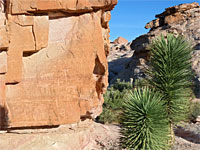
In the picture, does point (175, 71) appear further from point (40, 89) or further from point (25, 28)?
point (25, 28)

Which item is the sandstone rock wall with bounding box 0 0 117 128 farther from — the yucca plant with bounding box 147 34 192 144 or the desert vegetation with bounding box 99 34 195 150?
the yucca plant with bounding box 147 34 192 144

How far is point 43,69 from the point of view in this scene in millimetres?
5480

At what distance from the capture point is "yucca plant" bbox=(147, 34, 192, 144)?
6.21 m

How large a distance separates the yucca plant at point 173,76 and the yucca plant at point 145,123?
501 millimetres

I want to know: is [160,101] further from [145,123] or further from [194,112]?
[194,112]

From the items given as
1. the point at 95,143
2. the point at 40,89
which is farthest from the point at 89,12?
the point at 95,143

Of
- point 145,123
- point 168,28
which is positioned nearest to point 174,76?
point 145,123

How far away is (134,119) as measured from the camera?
18.7 ft

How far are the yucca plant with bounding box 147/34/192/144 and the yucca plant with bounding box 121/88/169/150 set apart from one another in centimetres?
50

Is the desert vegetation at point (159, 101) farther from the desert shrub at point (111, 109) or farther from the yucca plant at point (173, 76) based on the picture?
the desert shrub at point (111, 109)

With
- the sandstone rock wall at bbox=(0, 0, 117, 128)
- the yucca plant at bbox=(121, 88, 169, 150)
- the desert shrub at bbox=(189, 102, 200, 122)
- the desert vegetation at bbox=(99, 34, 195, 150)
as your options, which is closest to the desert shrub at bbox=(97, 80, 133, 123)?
the desert vegetation at bbox=(99, 34, 195, 150)

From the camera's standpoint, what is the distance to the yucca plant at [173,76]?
6215 millimetres

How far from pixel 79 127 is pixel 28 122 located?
137 centimetres

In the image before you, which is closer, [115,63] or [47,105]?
[47,105]
